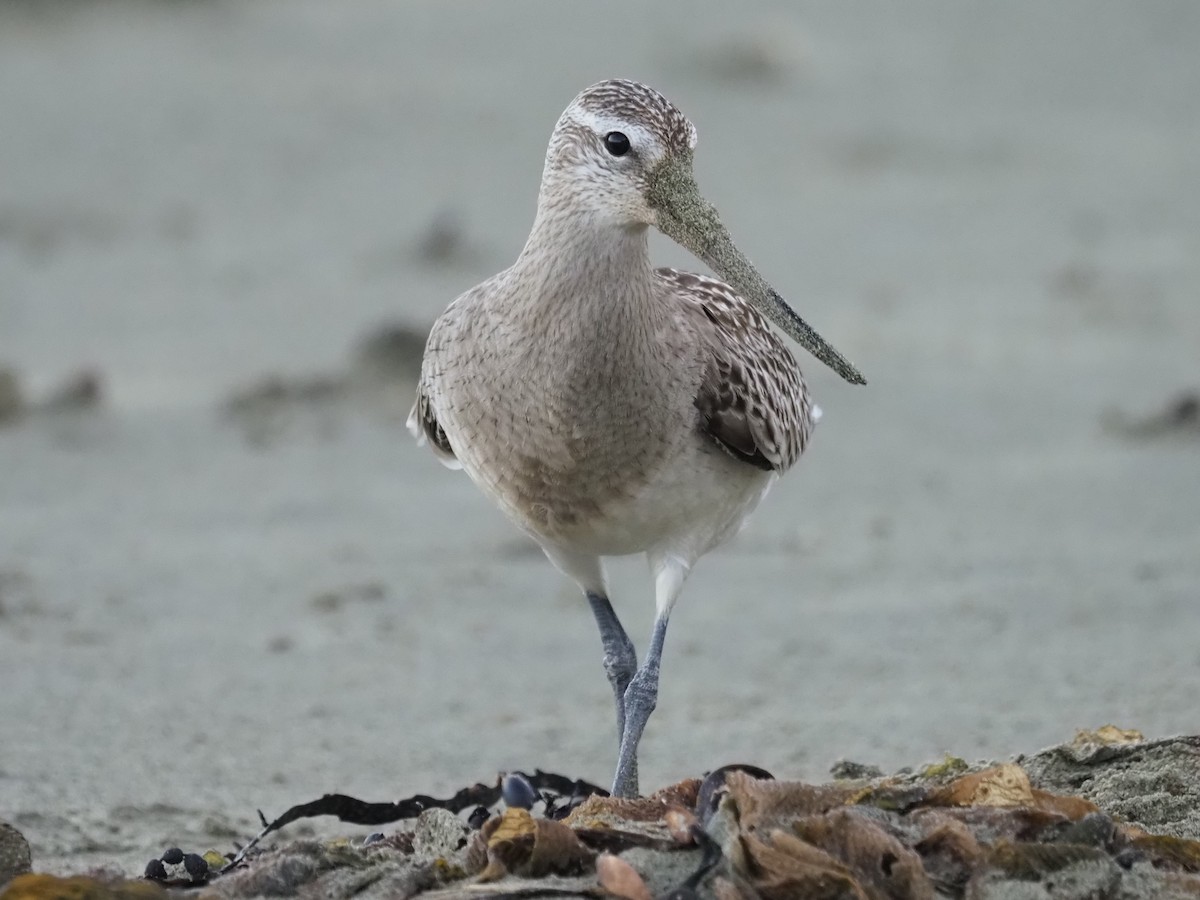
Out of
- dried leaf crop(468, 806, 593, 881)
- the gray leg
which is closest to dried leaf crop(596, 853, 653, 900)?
dried leaf crop(468, 806, 593, 881)

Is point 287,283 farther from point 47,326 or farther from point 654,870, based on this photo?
point 654,870

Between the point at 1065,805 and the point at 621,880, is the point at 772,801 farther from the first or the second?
the point at 1065,805

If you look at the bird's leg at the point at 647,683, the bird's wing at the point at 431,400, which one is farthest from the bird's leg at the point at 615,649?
the bird's wing at the point at 431,400

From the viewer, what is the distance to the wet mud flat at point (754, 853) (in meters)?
4.48

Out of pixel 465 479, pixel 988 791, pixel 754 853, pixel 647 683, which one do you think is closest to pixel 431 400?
pixel 647 683

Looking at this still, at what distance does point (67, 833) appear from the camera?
20.3 feet

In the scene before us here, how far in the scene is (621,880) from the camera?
14.7ft

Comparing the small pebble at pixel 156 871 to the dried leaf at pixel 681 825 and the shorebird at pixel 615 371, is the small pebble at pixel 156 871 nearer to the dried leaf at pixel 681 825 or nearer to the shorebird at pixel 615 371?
the dried leaf at pixel 681 825

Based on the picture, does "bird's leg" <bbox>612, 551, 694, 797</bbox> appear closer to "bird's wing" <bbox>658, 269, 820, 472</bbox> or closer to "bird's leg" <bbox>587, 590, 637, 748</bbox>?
"bird's leg" <bbox>587, 590, 637, 748</bbox>

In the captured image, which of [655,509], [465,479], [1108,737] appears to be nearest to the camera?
[1108,737]

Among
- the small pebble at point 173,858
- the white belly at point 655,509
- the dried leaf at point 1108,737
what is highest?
the white belly at point 655,509

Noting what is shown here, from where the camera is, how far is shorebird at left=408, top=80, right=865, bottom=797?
589 cm

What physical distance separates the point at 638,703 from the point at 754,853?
1786mm

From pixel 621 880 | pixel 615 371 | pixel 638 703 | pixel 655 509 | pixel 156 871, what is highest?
pixel 615 371
